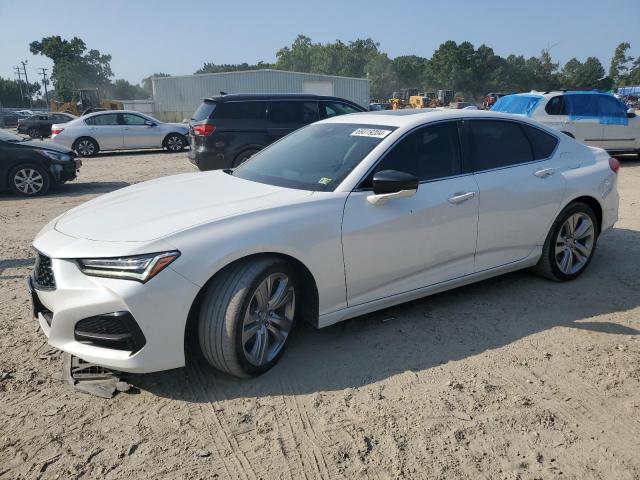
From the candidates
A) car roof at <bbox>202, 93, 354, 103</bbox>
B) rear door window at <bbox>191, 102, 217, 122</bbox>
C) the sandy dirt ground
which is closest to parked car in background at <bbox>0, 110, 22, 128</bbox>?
rear door window at <bbox>191, 102, 217, 122</bbox>

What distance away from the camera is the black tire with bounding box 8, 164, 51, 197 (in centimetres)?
929

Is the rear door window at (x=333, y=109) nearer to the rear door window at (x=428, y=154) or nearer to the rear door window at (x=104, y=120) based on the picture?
the rear door window at (x=428, y=154)

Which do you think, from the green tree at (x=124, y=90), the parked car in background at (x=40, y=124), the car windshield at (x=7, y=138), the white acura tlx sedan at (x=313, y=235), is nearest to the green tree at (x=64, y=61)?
the green tree at (x=124, y=90)

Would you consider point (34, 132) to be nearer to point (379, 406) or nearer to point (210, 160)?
point (210, 160)

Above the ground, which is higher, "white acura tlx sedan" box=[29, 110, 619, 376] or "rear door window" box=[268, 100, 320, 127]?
"rear door window" box=[268, 100, 320, 127]

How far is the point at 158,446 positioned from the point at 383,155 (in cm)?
229

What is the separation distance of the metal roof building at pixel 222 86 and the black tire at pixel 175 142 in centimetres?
2538

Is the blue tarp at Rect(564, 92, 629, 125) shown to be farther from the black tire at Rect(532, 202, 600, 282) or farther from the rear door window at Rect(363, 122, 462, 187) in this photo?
the rear door window at Rect(363, 122, 462, 187)

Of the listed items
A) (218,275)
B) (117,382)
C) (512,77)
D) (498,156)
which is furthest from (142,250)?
(512,77)

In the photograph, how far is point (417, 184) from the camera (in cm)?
330

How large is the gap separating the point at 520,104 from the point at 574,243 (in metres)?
8.55

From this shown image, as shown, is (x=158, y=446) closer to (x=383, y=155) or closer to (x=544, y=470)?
(x=544, y=470)

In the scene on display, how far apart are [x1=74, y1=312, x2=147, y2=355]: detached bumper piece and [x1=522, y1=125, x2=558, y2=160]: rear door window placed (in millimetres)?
3536

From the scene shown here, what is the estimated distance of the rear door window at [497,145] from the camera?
4008 millimetres
